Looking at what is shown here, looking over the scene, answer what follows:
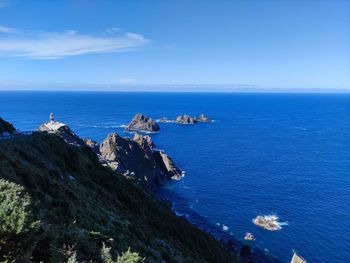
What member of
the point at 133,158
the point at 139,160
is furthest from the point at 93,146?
the point at 139,160

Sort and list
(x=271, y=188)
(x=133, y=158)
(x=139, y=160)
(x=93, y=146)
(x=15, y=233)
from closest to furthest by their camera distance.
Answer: (x=15, y=233)
(x=271, y=188)
(x=133, y=158)
(x=139, y=160)
(x=93, y=146)

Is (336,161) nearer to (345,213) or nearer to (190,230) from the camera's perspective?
(345,213)

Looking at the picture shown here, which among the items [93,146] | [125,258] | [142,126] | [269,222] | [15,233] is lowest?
[269,222]

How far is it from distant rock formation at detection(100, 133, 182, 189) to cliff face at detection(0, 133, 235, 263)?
38.6m

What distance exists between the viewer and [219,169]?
371ft

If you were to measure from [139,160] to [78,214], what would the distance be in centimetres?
7814

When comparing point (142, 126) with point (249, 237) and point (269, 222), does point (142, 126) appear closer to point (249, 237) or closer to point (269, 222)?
point (269, 222)

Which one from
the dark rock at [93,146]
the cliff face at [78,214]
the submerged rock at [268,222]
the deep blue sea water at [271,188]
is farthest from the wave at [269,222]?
the dark rock at [93,146]

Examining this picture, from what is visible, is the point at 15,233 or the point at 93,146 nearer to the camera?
the point at 15,233

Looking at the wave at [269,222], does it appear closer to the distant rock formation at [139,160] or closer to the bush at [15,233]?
the distant rock formation at [139,160]

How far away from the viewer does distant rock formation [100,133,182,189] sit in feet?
330

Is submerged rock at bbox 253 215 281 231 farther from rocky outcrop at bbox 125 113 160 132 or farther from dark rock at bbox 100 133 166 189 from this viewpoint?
rocky outcrop at bbox 125 113 160 132

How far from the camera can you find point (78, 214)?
28031 millimetres

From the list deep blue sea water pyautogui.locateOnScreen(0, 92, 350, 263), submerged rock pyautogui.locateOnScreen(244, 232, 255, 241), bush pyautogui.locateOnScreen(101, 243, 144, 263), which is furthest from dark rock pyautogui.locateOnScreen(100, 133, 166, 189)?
bush pyautogui.locateOnScreen(101, 243, 144, 263)
